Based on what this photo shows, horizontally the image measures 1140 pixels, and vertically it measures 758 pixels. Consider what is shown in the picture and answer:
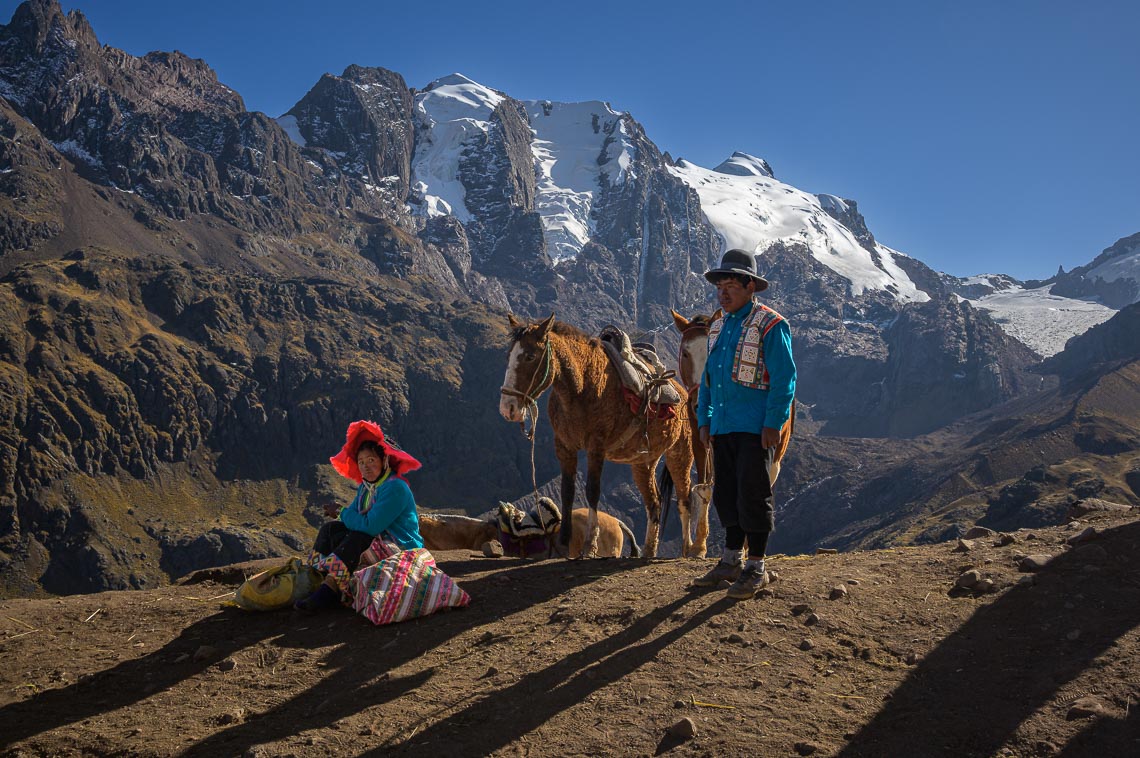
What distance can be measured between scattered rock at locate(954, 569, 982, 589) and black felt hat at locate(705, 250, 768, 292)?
10.7ft

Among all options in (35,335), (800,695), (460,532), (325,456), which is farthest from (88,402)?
(800,695)

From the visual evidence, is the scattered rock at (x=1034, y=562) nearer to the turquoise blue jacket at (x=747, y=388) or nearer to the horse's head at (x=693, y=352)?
the turquoise blue jacket at (x=747, y=388)

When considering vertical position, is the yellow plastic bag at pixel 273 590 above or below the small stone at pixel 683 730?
above

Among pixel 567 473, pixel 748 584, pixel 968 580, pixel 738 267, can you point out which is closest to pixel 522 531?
pixel 567 473

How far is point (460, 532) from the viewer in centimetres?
1734

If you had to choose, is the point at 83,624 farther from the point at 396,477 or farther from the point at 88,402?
the point at 88,402

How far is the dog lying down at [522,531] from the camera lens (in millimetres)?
14078

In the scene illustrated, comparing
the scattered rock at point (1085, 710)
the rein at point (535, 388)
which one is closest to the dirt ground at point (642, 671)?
the scattered rock at point (1085, 710)

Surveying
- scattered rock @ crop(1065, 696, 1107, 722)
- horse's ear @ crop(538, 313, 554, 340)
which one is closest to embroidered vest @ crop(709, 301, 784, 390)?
horse's ear @ crop(538, 313, 554, 340)

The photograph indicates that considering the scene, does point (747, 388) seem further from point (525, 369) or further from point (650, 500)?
point (650, 500)

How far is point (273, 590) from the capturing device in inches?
341

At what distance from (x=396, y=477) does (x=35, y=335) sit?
203 m

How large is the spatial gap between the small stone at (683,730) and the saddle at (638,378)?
6.39 meters

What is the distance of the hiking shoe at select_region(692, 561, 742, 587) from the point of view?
8.37m
